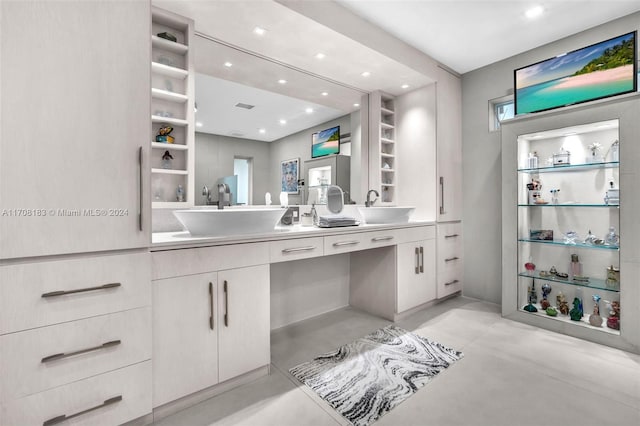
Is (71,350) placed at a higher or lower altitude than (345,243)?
lower

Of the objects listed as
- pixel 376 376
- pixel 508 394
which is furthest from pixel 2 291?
pixel 508 394

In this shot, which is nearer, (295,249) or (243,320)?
(243,320)

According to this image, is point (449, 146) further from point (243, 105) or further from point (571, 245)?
point (243, 105)

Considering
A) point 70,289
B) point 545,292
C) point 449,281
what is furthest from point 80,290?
point 545,292

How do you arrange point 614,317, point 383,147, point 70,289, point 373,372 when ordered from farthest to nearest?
1. point 383,147
2. point 614,317
3. point 373,372
4. point 70,289

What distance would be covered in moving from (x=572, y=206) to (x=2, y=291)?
386 cm

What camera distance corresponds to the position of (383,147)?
343cm

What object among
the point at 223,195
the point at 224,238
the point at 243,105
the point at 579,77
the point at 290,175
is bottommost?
the point at 224,238

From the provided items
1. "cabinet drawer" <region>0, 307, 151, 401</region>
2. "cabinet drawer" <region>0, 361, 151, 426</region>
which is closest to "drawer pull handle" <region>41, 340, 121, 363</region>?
"cabinet drawer" <region>0, 307, 151, 401</region>

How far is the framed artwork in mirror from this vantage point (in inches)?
101

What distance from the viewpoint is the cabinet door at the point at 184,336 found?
1416mm

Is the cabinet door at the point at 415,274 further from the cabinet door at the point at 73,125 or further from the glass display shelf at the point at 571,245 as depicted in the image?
Result: the cabinet door at the point at 73,125

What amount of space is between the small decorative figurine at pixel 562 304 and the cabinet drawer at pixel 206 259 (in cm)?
268

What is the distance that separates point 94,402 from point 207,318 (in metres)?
0.55
